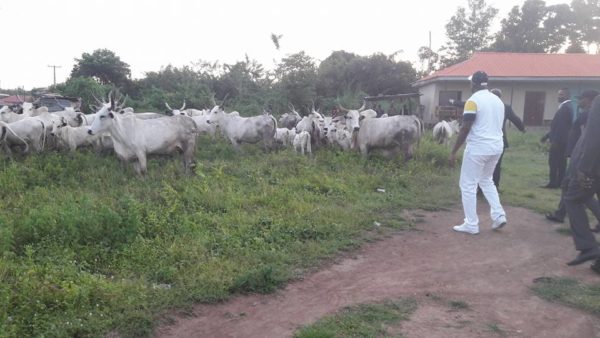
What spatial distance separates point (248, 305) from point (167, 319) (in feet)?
2.16

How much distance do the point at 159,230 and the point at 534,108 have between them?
75.3 feet

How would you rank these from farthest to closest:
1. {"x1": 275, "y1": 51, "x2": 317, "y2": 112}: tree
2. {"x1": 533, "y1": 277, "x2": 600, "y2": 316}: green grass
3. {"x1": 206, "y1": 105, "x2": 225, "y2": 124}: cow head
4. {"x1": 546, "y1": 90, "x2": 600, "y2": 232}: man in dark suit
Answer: {"x1": 275, "y1": 51, "x2": 317, "y2": 112}: tree < {"x1": 206, "y1": 105, "x2": 225, "y2": 124}: cow head < {"x1": 546, "y1": 90, "x2": 600, "y2": 232}: man in dark suit < {"x1": 533, "y1": 277, "x2": 600, "y2": 316}: green grass

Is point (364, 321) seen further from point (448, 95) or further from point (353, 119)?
point (448, 95)

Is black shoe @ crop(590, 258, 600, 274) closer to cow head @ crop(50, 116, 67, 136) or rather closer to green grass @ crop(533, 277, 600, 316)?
green grass @ crop(533, 277, 600, 316)

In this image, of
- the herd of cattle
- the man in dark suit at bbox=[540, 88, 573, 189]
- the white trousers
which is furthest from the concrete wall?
the white trousers

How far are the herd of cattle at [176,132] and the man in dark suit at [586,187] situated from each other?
21.0 ft

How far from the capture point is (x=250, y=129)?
508 inches

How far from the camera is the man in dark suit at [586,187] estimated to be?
188 inches

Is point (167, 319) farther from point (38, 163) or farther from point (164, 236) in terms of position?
point (38, 163)

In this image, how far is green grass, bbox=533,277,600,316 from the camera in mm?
4148

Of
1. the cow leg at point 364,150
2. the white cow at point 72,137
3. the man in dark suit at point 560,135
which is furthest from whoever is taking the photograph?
the cow leg at point 364,150

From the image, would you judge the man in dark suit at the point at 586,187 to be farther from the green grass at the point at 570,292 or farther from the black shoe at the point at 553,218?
the black shoe at the point at 553,218

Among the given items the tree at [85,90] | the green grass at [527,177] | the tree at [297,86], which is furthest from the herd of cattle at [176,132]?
the tree at [297,86]

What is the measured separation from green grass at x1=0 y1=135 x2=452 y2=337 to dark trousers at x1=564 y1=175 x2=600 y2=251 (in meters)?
2.05
